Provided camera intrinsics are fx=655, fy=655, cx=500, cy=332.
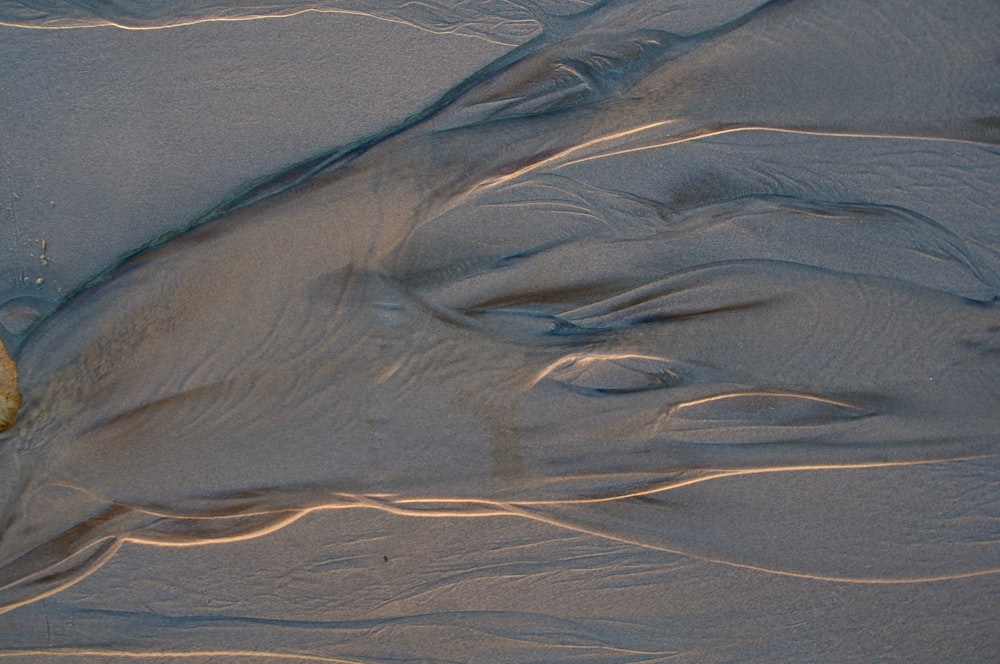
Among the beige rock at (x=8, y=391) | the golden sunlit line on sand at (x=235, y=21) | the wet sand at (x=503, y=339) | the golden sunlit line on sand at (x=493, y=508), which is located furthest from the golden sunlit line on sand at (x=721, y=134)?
the beige rock at (x=8, y=391)

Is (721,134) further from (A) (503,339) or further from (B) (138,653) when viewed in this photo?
(B) (138,653)

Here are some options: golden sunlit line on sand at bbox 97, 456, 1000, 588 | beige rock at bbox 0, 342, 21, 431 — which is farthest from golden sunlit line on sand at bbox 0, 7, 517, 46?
golden sunlit line on sand at bbox 97, 456, 1000, 588

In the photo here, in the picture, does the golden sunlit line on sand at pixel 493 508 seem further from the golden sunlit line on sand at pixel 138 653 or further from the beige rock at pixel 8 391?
the beige rock at pixel 8 391

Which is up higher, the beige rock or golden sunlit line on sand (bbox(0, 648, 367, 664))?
the beige rock

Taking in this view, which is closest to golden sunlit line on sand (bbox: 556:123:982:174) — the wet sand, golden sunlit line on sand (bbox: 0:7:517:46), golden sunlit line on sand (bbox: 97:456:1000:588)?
the wet sand

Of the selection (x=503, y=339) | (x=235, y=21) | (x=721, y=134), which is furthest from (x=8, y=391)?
(x=721, y=134)

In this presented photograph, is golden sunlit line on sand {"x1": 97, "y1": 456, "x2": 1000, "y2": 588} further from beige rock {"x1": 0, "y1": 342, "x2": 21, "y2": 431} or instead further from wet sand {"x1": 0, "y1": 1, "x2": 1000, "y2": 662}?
beige rock {"x1": 0, "y1": 342, "x2": 21, "y2": 431}

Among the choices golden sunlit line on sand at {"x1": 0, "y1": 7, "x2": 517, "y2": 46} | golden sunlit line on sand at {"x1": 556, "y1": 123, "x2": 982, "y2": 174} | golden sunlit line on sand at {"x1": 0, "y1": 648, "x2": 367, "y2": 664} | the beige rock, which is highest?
golden sunlit line on sand at {"x1": 0, "y1": 7, "x2": 517, "y2": 46}
